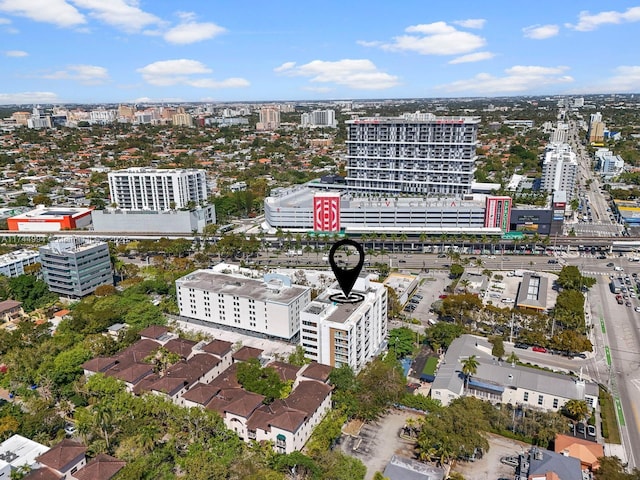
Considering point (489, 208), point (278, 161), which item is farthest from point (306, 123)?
point (489, 208)

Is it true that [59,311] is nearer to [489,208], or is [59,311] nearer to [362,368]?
[362,368]

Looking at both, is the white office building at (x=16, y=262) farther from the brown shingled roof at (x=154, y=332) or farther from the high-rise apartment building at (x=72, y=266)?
the brown shingled roof at (x=154, y=332)

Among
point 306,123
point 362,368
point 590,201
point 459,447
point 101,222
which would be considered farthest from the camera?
point 306,123

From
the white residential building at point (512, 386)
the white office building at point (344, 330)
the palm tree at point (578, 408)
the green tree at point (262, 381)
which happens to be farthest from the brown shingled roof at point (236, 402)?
the palm tree at point (578, 408)

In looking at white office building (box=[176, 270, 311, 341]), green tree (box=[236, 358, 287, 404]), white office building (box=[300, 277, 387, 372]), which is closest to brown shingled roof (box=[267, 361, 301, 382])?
green tree (box=[236, 358, 287, 404])

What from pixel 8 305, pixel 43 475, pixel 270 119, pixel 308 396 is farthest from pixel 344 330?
pixel 270 119

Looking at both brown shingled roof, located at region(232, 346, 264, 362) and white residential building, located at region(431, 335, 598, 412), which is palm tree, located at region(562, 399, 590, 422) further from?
brown shingled roof, located at region(232, 346, 264, 362)
